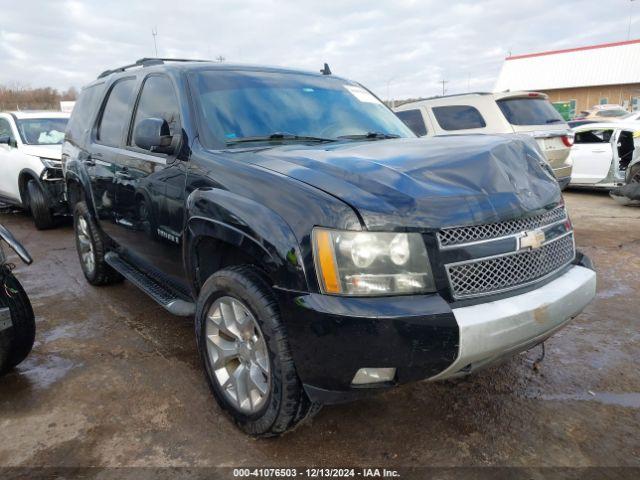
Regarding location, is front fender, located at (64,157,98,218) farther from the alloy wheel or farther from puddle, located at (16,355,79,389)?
the alloy wheel

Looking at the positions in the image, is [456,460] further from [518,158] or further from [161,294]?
[161,294]

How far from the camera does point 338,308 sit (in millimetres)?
1932

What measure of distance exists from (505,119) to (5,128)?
8129mm

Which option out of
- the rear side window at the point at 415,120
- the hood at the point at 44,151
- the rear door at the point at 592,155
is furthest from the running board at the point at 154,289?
the rear door at the point at 592,155

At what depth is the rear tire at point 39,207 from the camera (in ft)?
23.8

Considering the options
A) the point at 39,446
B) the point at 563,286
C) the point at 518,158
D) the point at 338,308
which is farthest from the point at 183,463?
the point at 518,158

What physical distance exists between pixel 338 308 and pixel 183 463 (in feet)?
3.71

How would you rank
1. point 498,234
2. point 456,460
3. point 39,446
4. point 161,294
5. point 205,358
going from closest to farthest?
point 498,234 < point 456,460 < point 39,446 < point 205,358 < point 161,294

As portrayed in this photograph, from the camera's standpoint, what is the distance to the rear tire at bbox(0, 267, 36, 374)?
9.53ft

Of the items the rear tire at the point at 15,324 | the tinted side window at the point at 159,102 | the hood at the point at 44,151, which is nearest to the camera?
the rear tire at the point at 15,324

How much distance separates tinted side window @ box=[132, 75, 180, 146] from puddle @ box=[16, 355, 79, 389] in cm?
169

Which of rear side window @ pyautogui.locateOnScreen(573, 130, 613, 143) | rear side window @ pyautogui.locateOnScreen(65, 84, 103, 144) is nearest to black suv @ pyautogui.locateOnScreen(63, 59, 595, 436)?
rear side window @ pyautogui.locateOnScreen(65, 84, 103, 144)

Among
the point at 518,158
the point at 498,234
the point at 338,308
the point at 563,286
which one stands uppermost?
the point at 518,158

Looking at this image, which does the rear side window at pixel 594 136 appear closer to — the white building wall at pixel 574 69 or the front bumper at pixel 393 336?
the front bumper at pixel 393 336
